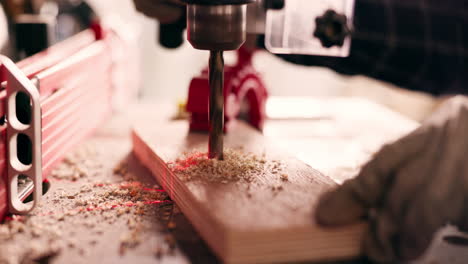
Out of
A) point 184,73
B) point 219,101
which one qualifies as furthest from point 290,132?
point 184,73

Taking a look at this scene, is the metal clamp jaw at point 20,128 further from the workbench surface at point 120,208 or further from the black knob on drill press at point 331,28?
the black knob on drill press at point 331,28

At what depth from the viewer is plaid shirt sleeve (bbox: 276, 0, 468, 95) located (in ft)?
3.38

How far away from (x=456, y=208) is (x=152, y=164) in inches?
18.2

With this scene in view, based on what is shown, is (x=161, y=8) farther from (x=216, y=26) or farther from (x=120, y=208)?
(x=120, y=208)

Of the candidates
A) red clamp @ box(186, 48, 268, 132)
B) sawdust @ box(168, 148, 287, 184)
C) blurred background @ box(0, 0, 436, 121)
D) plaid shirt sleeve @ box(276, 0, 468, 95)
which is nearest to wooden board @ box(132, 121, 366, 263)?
sawdust @ box(168, 148, 287, 184)

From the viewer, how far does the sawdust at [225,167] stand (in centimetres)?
59

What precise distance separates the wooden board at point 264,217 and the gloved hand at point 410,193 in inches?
0.9

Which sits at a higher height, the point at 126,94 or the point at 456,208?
the point at 456,208

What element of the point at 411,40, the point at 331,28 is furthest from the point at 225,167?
the point at 411,40

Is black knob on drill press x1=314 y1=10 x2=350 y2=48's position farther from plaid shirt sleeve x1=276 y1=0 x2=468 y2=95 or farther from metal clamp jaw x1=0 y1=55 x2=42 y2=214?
metal clamp jaw x1=0 y1=55 x2=42 y2=214

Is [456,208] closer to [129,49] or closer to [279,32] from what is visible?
[279,32]

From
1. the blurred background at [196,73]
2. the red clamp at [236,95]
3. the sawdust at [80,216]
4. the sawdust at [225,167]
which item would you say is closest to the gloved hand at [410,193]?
the sawdust at [225,167]

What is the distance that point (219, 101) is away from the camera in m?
0.60

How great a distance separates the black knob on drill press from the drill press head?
25cm
